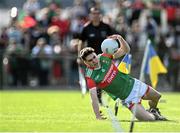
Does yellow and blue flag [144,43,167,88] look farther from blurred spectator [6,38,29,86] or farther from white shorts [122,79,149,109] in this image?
white shorts [122,79,149,109]

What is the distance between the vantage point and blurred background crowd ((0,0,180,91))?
98.8 ft

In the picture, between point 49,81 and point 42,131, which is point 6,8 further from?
point 42,131

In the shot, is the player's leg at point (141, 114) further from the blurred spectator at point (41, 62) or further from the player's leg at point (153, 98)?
the blurred spectator at point (41, 62)

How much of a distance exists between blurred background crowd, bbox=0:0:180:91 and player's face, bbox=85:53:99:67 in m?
14.2

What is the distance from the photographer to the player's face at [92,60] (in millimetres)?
14820

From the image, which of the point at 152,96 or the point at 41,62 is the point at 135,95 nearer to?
the point at 152,96

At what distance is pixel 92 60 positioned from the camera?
14.9 metres

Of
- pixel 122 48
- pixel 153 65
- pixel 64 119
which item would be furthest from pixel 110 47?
pixel 153 65

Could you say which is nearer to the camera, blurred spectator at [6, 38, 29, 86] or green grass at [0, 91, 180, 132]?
green grass at [0, 91, 180, 132]

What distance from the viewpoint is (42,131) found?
13227 millimetres

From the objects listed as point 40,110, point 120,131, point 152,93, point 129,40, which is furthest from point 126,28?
point 120,131

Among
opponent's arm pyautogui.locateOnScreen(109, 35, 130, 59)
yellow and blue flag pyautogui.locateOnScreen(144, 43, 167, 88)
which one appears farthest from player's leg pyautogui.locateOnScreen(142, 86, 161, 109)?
yellow and blue flag pyautogui.locateOnScreen(144, 43, 167, 88)

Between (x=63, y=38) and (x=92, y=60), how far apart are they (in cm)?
1669

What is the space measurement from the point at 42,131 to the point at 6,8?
2496 centimetres
